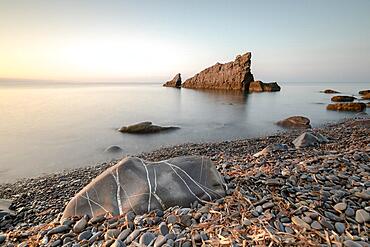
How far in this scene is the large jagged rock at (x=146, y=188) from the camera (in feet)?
11.6

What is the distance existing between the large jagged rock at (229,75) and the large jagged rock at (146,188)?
62734mm

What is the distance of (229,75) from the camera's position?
6706 centimetres

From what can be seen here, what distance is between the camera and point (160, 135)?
13664 millimetres

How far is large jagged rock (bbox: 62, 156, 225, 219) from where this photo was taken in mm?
3537

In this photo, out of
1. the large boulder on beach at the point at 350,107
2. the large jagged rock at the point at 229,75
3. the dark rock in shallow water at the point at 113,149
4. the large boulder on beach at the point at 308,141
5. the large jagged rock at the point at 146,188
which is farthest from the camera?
the large jagged rock at the point at 229,75

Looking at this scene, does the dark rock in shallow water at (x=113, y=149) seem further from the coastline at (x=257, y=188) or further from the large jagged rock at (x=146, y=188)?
the large jagged rock at (x=146, y=188)

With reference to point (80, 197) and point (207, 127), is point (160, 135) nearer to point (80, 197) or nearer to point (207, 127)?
point (207, 127)

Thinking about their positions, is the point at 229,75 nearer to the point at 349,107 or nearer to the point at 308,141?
the point at 349,107

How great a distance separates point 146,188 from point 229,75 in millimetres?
67255

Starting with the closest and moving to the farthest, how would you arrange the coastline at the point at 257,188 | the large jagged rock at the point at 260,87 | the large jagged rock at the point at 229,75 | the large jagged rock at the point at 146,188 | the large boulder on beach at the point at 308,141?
1. the coastline at the point at 257,188
2. the large jagged rock at the point at 146,188
3. the large boulder on beach at the point at 308,141
4. the large jagged rock at the point at 229,75
5. the large jagged rock at the point at 260,87

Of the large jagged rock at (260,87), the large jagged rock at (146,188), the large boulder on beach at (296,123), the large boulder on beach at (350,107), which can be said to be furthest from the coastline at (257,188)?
the large jagged rock at (260,87)

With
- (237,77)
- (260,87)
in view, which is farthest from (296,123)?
(237,77)

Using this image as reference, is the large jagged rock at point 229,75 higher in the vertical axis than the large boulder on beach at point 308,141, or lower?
higher

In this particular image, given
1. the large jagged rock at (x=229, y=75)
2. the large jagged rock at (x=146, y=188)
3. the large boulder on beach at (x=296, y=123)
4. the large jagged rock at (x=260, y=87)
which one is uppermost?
the large jagged rock at (x=229, y=75)
